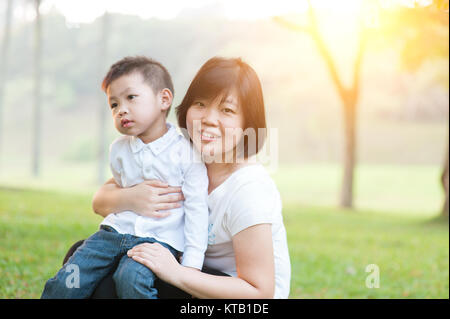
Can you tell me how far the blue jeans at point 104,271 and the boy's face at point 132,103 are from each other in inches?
15.6

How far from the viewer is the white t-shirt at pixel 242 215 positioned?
170 centimetres

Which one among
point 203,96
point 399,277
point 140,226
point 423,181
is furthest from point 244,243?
point 423,181

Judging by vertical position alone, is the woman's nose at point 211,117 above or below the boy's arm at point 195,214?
above

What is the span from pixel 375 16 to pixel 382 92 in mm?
21980

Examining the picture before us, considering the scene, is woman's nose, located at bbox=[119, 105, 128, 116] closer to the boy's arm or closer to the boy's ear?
the boy's ear

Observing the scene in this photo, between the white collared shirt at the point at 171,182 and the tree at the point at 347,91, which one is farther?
the tree at the point at 347,91

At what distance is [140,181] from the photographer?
1.99m

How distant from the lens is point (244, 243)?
170cm
